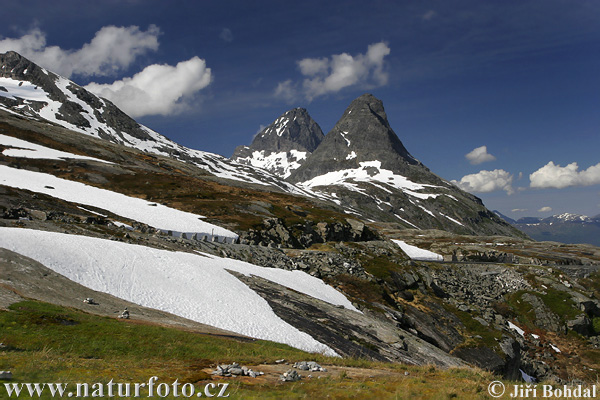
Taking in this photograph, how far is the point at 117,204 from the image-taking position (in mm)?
70188

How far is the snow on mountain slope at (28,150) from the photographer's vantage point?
99.1 metres

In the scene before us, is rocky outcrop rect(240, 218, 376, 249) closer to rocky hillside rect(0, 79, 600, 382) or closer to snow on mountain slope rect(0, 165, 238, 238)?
rocky hillside rect(0, 79, 600, 382)

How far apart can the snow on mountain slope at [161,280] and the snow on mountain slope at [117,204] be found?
2884 centimetres

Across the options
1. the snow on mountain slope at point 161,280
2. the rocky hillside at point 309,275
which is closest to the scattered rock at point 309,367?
the snow on mountain slope at point 161,280

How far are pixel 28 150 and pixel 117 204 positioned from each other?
59442 millimetres

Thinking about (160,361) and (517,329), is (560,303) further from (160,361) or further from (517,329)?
(160,361)

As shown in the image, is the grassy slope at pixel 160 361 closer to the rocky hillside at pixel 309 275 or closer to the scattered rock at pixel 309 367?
the scattered rock at pixel 309 367

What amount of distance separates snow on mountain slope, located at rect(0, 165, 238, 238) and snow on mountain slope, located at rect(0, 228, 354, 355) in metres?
28.8

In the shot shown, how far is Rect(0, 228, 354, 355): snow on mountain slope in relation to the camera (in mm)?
29453

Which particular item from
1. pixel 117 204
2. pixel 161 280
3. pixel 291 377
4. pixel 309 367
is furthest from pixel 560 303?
pixel 117 204

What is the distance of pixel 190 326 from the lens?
86.2 feet

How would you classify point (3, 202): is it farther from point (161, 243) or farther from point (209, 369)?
point (209, 369)

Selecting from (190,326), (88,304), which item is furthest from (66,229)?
(190,326)

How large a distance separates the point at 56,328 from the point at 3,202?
41143mm
